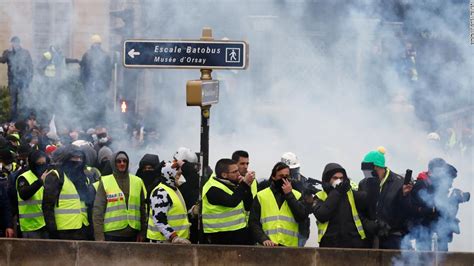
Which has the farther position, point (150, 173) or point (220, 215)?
point (150, 173)

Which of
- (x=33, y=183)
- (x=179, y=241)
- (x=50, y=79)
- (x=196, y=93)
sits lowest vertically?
(x=179, y=241)

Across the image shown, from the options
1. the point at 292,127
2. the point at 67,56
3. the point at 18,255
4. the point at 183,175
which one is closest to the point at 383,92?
the point at 292,127

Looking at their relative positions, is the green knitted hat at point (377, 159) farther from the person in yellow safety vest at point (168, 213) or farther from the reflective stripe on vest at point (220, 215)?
the person in yellow safety vest at point (168, 213)

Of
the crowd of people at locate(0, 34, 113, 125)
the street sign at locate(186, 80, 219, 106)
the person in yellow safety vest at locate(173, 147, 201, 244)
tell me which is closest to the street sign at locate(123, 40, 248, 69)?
the street sign at locate(186, 80, 219, 106)

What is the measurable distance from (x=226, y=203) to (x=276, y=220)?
50cm

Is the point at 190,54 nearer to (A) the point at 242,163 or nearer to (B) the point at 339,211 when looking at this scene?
(A) the point at 242,163

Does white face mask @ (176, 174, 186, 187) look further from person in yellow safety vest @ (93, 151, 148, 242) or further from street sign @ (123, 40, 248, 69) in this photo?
street sign @ (123, 40, 248, 69)

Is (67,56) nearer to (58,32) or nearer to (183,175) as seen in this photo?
(58,32)

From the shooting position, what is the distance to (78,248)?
1101cm

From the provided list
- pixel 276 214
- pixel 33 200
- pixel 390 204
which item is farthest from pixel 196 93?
Result: pixel 390 204

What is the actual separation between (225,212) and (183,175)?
33.0 inches

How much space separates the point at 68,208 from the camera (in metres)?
11.3

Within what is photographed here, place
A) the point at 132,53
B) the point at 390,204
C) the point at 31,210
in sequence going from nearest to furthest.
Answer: the point at 390,204 < the point at 132,53 < the point at 31,210

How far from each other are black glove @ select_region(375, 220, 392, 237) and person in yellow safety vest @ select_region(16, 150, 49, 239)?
3.22 metres
